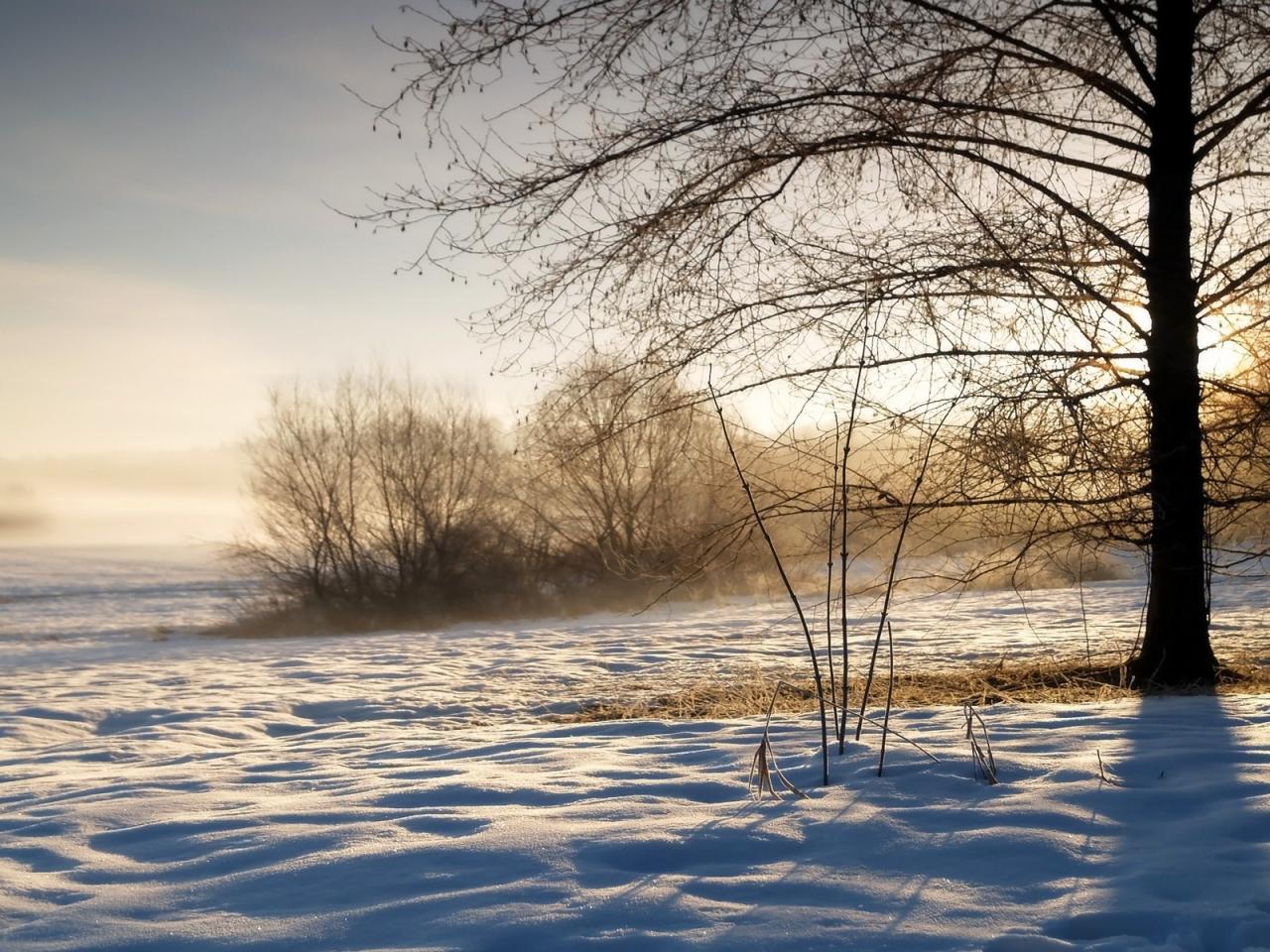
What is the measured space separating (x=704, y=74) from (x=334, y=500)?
17386 mm

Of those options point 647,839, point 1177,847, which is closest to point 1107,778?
point 1177,847

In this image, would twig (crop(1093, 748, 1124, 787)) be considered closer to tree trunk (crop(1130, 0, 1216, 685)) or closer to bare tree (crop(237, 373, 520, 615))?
tree trunk (crop(1130, 0, 1216, 685))

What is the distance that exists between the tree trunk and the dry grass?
31 centimetres

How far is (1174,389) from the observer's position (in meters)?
6.05

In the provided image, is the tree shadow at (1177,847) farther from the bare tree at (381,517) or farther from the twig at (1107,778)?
the bare tree at (381,517)

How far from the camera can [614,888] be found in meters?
2.71

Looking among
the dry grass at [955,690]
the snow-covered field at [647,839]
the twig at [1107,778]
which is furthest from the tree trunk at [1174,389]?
the twig at [1107,778]

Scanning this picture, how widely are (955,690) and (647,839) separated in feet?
13.8

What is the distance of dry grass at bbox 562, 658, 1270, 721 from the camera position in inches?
238

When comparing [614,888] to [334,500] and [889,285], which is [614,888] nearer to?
[889,285]

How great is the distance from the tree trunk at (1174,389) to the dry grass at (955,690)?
307 millimetres

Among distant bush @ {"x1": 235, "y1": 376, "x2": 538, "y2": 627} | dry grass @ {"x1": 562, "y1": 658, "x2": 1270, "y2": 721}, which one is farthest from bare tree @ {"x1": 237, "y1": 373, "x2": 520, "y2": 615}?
dry grass @ {"x1": 562, "y1": 658, "x2": 1270, "y2": 721}

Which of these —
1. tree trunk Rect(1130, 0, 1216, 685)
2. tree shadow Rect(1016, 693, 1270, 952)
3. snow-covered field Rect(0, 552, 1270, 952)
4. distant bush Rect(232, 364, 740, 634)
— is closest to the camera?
tree shadow Rect(1016, 693, 1270, 952)

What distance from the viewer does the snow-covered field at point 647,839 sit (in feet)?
8.18
